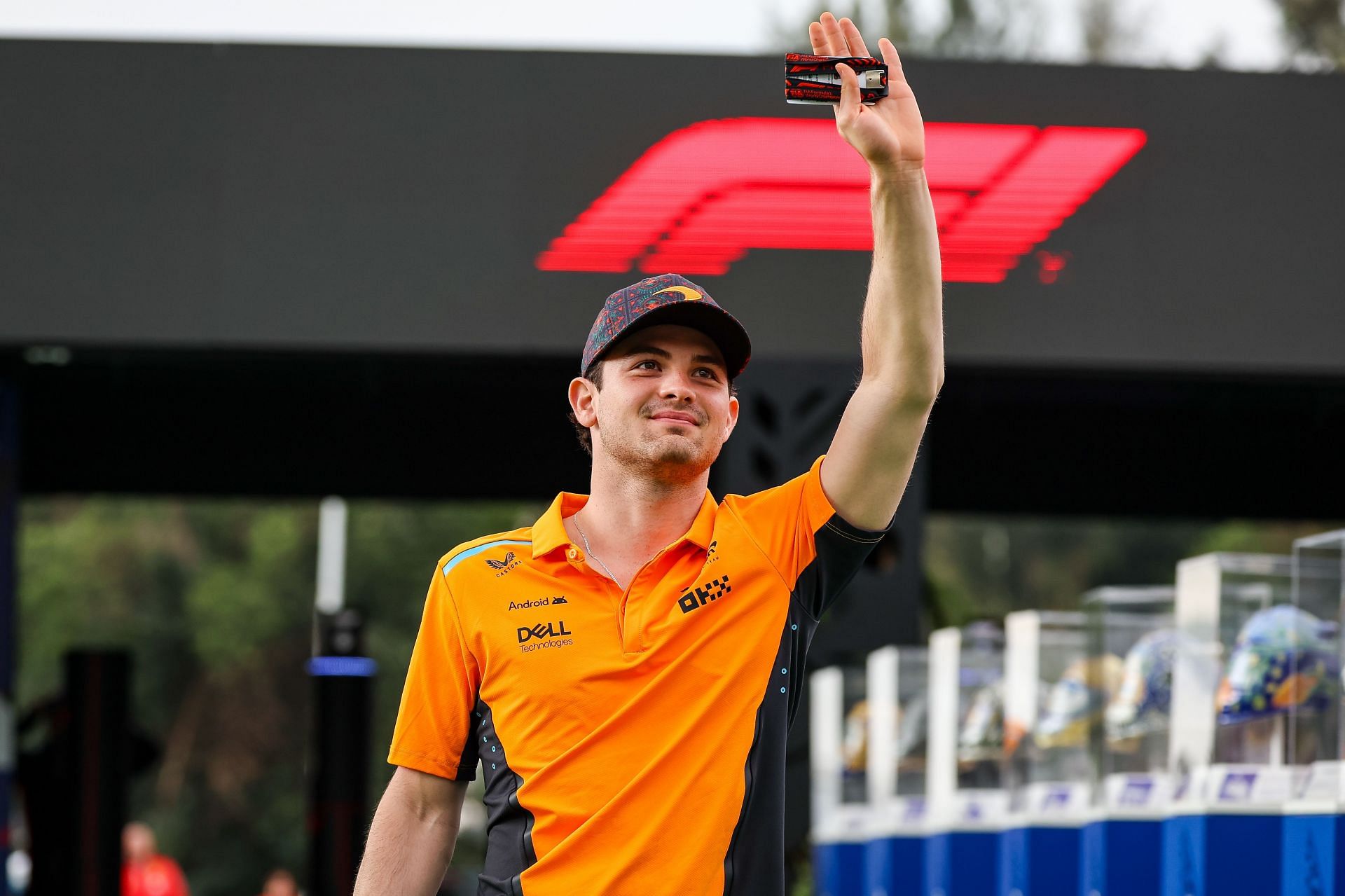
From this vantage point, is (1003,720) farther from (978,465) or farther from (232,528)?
(232,528)

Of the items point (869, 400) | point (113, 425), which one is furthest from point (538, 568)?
point (113, 425)

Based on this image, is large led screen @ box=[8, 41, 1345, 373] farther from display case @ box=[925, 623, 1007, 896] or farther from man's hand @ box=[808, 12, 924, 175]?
man's hand @ box=[808, 12, 924, 175]

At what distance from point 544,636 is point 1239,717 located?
3.14 metres

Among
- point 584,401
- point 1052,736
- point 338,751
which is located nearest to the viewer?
point 584,401

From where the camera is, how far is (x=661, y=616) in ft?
9.86

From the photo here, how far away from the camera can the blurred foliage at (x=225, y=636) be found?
31.3 meters

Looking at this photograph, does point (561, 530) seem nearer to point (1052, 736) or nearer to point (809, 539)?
point (809, 539)

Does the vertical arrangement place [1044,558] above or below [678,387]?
above

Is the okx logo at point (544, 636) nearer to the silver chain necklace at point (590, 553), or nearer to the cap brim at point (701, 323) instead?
the silver chain necklace at point (590, 553)

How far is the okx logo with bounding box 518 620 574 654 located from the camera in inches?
118

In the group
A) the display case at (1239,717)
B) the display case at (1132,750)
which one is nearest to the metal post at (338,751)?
the display case at (1132,750)

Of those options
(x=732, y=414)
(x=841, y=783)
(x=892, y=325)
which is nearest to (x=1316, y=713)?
(x=732, y=414)

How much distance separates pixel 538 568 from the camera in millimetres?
3113

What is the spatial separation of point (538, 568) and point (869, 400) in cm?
58
